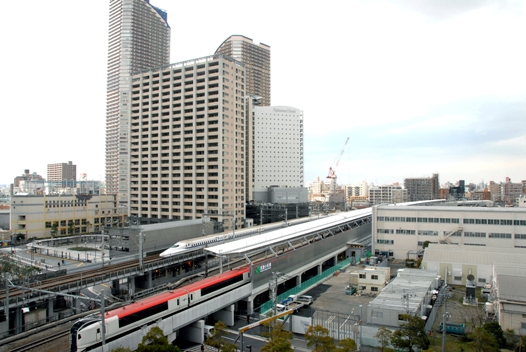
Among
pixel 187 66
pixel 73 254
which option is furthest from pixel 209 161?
pixel 73 254

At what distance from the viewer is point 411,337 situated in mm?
21281

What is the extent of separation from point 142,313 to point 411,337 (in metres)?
15.9

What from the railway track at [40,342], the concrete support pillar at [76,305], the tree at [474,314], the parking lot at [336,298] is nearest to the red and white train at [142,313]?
the railway track at [40,342]

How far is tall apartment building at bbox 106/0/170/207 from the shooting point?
13175cm

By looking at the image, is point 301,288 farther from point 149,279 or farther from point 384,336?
point 149,279

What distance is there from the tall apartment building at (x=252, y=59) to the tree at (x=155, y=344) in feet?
465

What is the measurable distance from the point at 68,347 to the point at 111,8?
14158 cm

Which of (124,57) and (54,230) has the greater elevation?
(124,57)

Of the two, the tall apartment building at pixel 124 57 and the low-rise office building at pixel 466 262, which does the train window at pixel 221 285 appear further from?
the tall apartment building at pixel 124 57

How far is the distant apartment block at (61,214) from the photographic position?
76188 mm

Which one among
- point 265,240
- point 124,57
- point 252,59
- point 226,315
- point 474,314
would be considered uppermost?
point 252,59

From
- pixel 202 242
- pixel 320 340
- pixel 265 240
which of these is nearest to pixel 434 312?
pixel 320 340

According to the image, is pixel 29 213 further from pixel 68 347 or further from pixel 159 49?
pixel 159 49

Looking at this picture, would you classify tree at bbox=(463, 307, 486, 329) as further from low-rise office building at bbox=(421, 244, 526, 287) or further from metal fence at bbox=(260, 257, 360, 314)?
metal fence at bbox=(260, 257, 360, 314)
